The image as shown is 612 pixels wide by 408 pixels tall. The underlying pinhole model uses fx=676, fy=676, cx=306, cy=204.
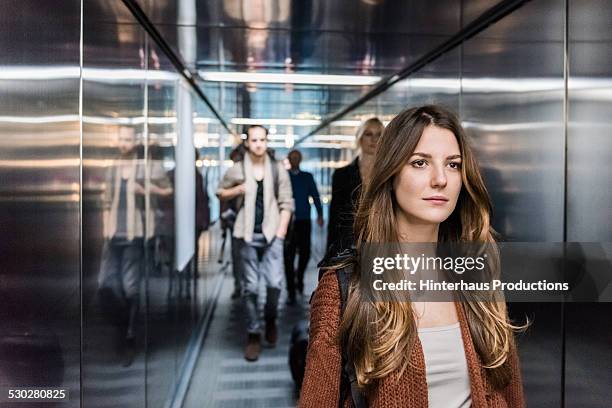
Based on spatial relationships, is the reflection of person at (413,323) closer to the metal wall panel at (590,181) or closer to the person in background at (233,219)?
→ the metal wall panel at (590,181)

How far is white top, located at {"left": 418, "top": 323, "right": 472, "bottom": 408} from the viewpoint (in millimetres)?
1428

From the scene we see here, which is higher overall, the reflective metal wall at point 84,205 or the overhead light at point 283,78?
the overhead light at point 283,78

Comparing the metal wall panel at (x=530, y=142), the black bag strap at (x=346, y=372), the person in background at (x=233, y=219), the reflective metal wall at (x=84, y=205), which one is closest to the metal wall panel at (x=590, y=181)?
the metal wall panel at (x=530, y=142)

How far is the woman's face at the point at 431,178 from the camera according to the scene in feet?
4.78

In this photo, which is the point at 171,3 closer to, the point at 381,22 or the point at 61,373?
the point at 381,22

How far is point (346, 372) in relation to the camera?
1442 mm

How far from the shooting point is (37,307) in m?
Result: 2.01

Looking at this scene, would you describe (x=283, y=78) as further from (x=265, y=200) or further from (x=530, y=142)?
(x=530, y=142)

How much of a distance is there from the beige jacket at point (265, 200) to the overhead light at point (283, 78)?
90 centimetres

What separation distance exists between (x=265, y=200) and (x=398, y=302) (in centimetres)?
440

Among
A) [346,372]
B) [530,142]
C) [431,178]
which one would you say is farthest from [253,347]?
[431,178]

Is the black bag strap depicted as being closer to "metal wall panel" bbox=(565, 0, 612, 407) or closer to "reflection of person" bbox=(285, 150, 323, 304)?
"metal wall panel" bbox=(565, 0, 612, 407)

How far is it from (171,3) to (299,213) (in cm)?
327

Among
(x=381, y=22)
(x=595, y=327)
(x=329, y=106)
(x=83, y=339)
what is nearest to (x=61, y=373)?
(x=83, y=339)
